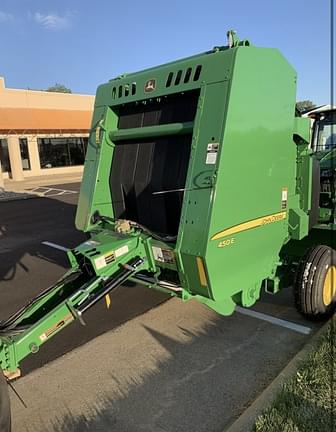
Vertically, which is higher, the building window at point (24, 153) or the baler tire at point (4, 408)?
the building window at point (24, 153)

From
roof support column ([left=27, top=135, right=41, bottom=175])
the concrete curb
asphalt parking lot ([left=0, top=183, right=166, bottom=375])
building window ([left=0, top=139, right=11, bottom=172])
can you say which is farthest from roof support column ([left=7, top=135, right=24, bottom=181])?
the concrete curb

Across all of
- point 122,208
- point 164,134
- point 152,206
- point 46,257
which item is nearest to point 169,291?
point 152,206

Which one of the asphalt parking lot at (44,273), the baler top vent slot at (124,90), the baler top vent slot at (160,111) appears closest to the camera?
the baler top vent slot at (160,111)

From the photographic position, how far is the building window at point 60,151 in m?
26.2

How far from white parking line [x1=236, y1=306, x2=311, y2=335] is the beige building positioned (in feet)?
64.6

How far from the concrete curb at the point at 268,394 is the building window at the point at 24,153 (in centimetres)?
2416

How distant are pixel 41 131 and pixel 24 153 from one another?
275cm

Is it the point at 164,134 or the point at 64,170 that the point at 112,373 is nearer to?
the point at 164,134

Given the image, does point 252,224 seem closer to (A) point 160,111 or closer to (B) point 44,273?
(A) point 160,111

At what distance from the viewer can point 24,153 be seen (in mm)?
25406

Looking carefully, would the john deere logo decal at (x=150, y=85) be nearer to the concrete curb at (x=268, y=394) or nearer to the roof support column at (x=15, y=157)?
the concrete curb at (x=268, y=394)

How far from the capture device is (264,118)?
333cm

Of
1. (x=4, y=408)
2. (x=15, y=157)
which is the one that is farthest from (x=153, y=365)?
(x=15, y=157)

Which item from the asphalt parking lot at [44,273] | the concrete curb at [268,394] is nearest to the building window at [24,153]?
the asphalt parking lot at [44,273]
